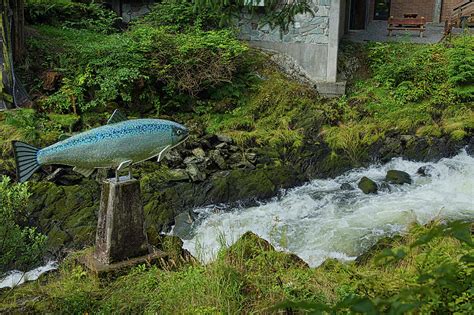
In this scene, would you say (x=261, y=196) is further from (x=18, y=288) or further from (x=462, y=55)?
(x=462, y=55)

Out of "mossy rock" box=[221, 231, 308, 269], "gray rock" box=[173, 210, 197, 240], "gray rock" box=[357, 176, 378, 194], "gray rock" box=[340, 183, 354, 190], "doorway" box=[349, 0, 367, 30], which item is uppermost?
"doorway" box=[349, 0, 367, 30]

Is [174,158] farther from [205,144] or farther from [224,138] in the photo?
[224,138]

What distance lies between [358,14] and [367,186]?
43.3ft

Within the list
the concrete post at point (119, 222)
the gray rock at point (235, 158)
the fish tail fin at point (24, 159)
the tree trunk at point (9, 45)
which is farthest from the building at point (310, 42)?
the fish tail fin at point (24, 159)

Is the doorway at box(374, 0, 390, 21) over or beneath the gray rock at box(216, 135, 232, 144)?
over

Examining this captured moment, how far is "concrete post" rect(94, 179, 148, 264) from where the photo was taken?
19.5 feet

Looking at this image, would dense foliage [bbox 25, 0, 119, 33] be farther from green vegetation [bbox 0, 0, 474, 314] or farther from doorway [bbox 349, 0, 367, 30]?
doorway [bbox 349, 0, 367, 30]

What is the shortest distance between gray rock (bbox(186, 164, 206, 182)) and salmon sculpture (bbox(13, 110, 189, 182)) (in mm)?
5103

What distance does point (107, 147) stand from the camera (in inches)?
224

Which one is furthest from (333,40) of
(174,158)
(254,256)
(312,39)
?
(254,256)

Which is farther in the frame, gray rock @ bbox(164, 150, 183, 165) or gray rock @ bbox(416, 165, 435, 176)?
gray rock @ bbox(416, 165, 435, 176)

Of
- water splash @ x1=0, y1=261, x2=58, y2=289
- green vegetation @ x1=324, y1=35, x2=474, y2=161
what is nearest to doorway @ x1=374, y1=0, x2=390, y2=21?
green vegetation @ x1=324, y1=35, x2=474, y2=161

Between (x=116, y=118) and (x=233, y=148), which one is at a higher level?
(x=116, y=118)

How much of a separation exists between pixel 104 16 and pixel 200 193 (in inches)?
321
